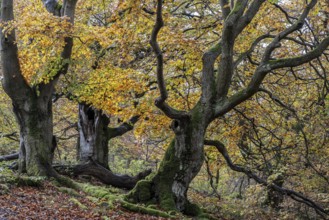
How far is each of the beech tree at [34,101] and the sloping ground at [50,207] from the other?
56.6 inches

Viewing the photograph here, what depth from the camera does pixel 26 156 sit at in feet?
39.3

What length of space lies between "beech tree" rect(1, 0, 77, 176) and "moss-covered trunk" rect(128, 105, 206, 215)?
137 inches

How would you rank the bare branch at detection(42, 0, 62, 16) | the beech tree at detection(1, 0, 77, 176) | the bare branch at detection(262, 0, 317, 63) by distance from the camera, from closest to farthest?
A: the bare branch at detection(262, 0, 317, 63) → the beech tree at detection(1, 0, 77, 176) → the bare branch at detection(42, 0, 62, 16)

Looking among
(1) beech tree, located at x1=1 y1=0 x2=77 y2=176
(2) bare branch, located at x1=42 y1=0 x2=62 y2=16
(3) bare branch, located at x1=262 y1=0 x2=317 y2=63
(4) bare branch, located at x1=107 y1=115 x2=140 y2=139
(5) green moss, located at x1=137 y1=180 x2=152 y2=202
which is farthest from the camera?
(4) bare branch, located at x1=107 y1=115 x2=140 y2=139

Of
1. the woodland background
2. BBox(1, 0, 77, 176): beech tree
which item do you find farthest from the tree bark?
BBox(1, 0, 77, 176): beech tree

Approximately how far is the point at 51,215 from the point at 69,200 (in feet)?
6.11

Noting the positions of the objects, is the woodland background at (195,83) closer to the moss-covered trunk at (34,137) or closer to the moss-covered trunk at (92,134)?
the moss-covered trunk at (34,137)

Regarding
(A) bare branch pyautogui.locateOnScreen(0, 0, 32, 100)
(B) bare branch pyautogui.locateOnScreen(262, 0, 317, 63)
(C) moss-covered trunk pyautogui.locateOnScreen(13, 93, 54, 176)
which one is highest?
(B) bare branch pyautogui.locateOnScreen(262, 0, 317, 63)

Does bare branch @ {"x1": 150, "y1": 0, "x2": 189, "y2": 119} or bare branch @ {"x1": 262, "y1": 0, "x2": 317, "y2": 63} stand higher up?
bare branch @ {"x1": 262, "y1": 0, "x2": 317, "y2": 63}

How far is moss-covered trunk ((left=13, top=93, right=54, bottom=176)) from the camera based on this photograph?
1184 cm

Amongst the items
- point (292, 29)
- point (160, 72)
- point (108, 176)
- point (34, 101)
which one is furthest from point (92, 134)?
point (292, 29)

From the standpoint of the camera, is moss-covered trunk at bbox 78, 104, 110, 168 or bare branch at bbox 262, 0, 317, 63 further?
moss-covered trunk at bbox 78, 104, 110, 168

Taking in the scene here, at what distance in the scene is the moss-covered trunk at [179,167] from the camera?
10305 mm

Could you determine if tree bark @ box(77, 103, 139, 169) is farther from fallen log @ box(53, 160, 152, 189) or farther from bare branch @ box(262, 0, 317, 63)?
bare branch @ box(262, 0, 317, 63)
